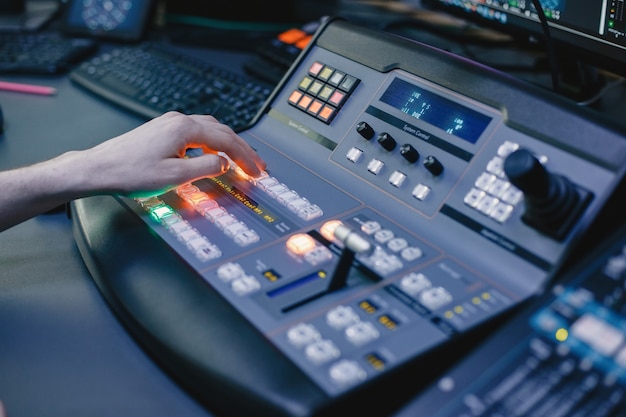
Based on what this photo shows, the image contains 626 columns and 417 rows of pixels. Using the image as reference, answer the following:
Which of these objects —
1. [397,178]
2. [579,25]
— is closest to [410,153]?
[397,178]

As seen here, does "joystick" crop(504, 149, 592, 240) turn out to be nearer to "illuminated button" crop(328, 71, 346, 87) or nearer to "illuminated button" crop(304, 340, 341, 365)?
"illuminated button" crop(304, 340, 341, 365)

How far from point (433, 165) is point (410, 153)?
0.04 meters

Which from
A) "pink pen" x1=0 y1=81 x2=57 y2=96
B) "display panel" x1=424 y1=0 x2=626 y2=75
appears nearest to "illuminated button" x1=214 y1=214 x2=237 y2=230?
"display panel" x1=424 y1=0 x2=626 y2=75

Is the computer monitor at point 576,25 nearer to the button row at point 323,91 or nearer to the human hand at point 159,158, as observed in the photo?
the button row at point 323,91

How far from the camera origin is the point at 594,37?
35.7 inches

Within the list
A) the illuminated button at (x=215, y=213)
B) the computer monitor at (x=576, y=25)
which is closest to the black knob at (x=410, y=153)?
the illuminated button at (x=215, y=213)

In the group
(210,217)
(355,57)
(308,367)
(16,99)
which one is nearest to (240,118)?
(355,57)

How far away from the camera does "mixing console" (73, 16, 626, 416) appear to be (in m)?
0.58

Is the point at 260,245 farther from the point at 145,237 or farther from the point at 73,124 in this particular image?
the point at 73,124

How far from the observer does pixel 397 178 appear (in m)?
0.78

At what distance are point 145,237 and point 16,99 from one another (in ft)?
2.17

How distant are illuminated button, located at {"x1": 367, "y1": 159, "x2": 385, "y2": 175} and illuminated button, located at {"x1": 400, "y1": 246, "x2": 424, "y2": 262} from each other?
132mm

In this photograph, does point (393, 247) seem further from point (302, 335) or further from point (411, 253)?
point (302, 335)

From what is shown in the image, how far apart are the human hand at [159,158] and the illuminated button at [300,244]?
16 centimetres
